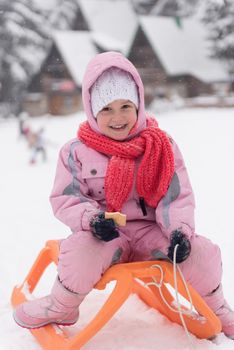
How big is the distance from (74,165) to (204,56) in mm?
2727

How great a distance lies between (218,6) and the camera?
3215 mm

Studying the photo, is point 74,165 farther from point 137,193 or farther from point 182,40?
point 182,40

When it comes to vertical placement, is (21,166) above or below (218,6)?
below

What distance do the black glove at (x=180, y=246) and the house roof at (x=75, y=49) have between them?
296 centimetres

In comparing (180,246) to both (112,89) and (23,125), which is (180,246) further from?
(23,125)

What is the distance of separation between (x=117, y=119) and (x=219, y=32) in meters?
2.61

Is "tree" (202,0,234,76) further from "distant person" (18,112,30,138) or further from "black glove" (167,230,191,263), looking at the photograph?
"black glove" (167,230,191,263)

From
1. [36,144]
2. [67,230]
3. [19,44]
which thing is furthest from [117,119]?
[19,44]

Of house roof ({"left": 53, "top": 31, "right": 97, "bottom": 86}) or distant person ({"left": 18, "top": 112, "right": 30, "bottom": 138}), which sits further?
distant person ({"left": 18, "top": 112, "right": 30, "bottom": 138})

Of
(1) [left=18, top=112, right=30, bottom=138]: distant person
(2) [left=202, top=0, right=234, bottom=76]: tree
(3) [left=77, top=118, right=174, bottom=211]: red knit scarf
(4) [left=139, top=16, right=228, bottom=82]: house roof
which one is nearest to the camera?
(3) [left=77, top=118, right=174, bottom=211]: red knit scarf

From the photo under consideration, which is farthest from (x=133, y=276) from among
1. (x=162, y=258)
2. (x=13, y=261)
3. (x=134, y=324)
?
(x=13, y=261)

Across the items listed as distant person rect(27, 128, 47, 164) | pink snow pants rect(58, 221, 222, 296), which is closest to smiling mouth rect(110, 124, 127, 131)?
pink snow pants rect(58, 221, 222, 296)

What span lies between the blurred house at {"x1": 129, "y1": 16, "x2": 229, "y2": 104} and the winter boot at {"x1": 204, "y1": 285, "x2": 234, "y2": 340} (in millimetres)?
2639

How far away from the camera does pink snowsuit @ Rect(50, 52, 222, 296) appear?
1.00 metres
